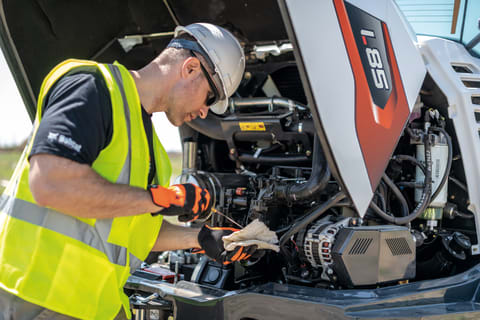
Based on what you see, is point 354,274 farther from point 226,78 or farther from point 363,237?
point 226,78

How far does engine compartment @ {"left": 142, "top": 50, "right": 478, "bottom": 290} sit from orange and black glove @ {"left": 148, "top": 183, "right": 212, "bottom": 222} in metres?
0.92

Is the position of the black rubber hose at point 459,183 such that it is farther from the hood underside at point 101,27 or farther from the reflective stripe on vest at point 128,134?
the reflective stripe on vest at point 128,134

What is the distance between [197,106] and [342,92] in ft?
2.32

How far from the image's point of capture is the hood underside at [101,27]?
320 centimetres

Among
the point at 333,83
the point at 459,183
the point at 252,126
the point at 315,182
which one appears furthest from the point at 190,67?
the point at 459,183

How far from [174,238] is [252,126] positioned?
1090mm

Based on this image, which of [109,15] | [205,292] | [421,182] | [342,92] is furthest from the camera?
[109,15]

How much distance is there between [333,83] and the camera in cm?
240

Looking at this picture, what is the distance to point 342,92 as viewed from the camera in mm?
2441

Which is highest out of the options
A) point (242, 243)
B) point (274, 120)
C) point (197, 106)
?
point (197, 106)

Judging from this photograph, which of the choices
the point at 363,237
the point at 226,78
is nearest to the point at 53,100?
the point at 226,78

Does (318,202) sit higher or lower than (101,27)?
lower

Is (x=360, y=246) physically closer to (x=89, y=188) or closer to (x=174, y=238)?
(x=174, y=238)

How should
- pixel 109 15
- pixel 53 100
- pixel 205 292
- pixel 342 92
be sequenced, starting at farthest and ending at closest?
pixel 109 15 < pixel 205 292 < pixel 342 92 < pixel 53 100
